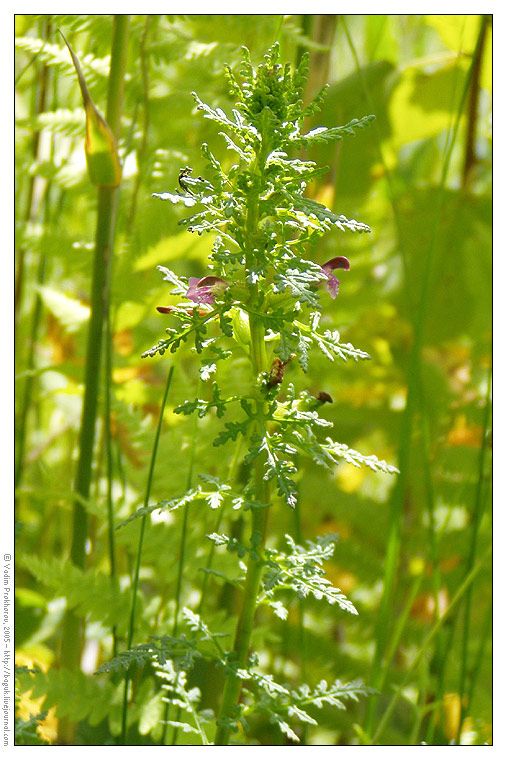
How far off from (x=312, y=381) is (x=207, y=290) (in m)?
0.76

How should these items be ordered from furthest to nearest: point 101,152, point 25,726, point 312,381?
point 312,381, point 101,152, point 25,726

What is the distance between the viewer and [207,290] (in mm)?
462

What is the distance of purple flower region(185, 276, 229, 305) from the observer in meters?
0.46

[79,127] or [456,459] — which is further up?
[79,127]

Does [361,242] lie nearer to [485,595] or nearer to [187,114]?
[187,114]

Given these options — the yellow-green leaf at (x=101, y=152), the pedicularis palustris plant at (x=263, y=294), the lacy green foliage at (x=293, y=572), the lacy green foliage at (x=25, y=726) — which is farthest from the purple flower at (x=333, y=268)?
the lacy green foliage at (x=25, y=726)

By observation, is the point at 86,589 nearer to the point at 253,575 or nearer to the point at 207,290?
the point at 253,575

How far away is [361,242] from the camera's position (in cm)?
142

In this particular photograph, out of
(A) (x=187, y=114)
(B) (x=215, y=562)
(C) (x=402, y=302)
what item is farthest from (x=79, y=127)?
(C) (x=402, y=302)

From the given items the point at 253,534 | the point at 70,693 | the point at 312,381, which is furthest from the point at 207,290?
the point at 312,381

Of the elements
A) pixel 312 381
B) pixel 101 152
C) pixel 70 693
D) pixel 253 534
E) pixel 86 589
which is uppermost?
pixel 101 152

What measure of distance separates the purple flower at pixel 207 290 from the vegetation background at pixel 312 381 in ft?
0.74

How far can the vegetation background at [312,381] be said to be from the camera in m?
0.80
